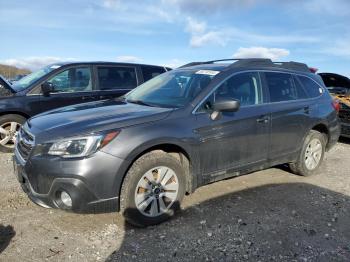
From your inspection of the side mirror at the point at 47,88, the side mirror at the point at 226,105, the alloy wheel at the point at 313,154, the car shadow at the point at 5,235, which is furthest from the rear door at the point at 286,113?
the side mirror at the point at 47,88

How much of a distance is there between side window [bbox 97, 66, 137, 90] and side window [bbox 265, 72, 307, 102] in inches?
145

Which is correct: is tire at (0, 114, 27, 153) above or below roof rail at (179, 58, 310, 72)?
below

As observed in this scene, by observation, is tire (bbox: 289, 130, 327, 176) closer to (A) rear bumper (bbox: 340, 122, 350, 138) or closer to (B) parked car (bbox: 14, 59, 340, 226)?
(B) parked car (bbox: 14, 59, 340, 226)

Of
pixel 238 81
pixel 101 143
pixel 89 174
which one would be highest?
pixel 238 81

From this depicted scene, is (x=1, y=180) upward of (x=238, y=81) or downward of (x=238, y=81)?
downward

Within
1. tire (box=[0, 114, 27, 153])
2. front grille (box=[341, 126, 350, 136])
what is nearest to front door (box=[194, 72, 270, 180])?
front grille (box=[341, 126, 350, 136])

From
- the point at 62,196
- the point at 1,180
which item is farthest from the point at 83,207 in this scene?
the point at 1,180

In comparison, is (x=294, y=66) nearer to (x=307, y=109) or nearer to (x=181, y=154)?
(x=307, y=109)

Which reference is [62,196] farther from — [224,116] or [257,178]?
[257,178]

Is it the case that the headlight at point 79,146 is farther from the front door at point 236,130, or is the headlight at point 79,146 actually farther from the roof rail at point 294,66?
the roof rail at point 294,66

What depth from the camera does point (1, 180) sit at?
203 inches

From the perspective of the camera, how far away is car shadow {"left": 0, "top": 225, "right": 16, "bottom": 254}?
3379mm

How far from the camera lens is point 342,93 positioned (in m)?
8.60

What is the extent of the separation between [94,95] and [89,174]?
166 inches
